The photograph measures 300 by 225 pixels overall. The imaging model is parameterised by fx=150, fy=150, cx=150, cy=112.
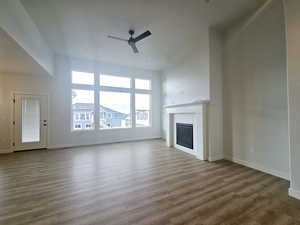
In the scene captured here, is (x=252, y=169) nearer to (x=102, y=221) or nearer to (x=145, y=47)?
(x=102, y=221)

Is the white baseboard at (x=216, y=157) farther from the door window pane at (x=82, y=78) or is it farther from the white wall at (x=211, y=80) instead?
the door window pane at (x=82, y=78)

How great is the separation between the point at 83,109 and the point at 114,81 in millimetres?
1793

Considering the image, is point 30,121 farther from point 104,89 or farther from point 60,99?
point 104,89

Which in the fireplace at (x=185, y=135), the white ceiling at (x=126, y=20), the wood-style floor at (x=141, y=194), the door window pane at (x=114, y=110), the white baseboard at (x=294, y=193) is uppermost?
the white ceiling at (x=126, y=20)

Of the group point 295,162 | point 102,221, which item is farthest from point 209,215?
point 295,162

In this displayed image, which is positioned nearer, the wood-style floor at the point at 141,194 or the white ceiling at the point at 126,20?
the wood-style floor at the point at 141,194

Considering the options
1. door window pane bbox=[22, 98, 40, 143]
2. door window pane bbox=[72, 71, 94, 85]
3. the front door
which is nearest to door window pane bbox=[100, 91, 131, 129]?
door window pane bbox=[72, 71, 94, 85]

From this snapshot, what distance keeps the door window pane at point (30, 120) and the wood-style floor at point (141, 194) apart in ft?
5.63

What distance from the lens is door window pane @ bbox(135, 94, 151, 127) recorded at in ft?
23.6

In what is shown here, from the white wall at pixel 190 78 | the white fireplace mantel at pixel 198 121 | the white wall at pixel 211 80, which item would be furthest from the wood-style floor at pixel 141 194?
the white wall at pixel 190 78

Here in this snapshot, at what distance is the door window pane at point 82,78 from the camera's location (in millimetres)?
5965

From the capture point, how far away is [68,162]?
12.9 feet

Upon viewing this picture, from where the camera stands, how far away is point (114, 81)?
6.72 meters

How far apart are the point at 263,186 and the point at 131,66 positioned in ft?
20.2
